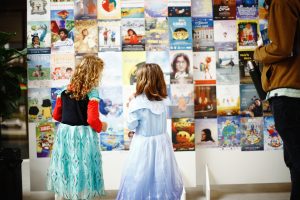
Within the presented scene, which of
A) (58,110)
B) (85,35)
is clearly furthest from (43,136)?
(85,35)

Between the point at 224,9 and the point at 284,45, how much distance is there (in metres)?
1.65

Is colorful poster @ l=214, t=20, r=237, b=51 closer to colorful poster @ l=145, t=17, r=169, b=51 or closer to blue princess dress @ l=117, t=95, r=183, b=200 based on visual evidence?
colorful poster @ l=145, t=17, r=169, b=51

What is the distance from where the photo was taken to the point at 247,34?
416cm

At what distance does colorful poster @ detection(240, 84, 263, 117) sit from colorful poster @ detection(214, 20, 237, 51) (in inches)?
18.0

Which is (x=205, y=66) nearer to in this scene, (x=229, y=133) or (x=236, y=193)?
(x=229, y=133)

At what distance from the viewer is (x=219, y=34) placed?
164 inches

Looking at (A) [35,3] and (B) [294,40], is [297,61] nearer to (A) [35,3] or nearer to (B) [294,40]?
(B) [294,40]

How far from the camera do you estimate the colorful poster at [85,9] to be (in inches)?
158

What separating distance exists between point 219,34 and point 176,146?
4.03 ft

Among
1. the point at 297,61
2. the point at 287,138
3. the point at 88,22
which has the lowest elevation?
the point at 287,138

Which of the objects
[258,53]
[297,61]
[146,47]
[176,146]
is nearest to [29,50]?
[146,47]

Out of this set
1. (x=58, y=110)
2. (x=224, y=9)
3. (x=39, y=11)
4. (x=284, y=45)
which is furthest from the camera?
(x=224, y=9)

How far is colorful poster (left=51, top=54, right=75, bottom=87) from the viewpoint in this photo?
13.2 feet

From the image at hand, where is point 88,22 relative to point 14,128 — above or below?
above
